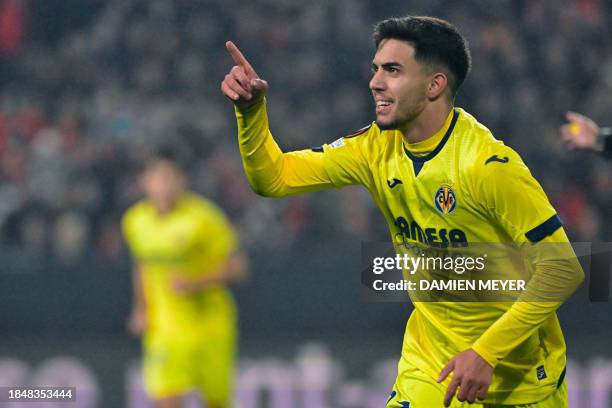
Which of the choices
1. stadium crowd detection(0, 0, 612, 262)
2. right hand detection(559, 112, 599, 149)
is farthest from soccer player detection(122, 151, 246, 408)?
right hand detection(559, 112, 599, 149)

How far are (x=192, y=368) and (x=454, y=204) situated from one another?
4.31m

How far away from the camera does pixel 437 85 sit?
14.0 feet

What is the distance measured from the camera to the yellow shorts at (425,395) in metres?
4.38

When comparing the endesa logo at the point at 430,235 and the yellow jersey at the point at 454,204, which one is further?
the endesa logo at the point at 430,235

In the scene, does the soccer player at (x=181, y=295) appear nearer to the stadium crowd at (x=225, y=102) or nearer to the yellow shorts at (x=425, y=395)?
the stadium crowd at (x=225, y=102)

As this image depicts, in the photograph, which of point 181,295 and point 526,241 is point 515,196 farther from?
point 181,295

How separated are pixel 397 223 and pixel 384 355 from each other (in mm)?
4619

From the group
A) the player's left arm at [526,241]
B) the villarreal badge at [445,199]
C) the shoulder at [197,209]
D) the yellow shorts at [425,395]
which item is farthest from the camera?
the shoulder at [197,209]

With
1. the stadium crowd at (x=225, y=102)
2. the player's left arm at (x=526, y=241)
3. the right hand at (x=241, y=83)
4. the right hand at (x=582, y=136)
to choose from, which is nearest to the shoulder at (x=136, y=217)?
the stadium crowd at (x=225, y=102)

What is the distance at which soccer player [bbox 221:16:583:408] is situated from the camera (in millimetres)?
4012

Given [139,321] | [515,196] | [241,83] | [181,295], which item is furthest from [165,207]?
[515,196]

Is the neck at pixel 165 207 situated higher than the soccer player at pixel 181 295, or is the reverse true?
the neck at pixel 165 207

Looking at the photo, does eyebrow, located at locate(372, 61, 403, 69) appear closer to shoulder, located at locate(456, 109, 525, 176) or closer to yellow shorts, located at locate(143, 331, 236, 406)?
shoulder, located at locate(456, 109, 525, 176)

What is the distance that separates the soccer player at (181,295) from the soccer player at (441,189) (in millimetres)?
3594
